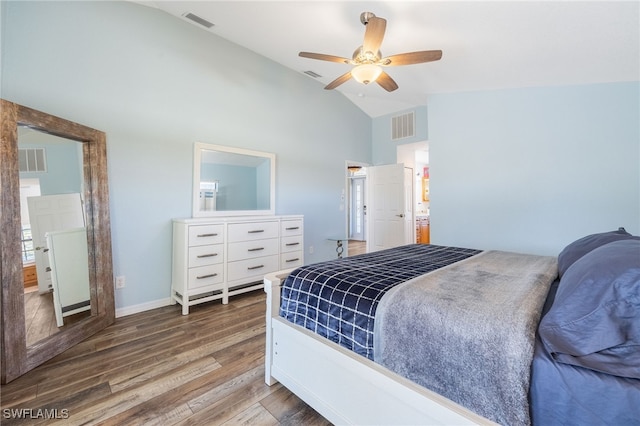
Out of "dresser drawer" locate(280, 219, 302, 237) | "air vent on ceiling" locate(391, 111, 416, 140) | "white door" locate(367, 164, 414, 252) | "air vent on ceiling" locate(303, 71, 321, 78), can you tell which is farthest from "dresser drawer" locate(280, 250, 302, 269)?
"air vent on ceiling" locate(391, 111, 416, 140)

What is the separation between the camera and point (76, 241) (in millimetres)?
2230

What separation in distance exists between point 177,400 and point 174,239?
5.73 feet

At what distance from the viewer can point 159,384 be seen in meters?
1.62

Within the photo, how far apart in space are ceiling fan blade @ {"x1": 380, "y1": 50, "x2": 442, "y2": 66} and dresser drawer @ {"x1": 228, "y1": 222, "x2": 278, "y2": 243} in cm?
208

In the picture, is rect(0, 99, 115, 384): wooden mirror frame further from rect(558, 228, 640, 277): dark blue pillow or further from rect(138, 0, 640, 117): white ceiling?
rect(558, 228, 640, 277): dark blue pillow

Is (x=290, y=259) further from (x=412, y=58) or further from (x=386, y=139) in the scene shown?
(x=386, y=139)

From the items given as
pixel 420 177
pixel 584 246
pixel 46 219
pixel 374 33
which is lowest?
pixel 584 246

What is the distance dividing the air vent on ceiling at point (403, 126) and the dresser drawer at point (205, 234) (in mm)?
3713

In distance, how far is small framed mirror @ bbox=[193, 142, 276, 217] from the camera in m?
3.09

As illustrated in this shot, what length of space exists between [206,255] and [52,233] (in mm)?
1158

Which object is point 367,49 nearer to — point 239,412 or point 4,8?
point 239,412

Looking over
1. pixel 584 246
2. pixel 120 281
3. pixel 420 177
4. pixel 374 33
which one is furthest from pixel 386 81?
pixel 420 177

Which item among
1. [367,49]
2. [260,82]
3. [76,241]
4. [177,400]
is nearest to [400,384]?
[177,400]

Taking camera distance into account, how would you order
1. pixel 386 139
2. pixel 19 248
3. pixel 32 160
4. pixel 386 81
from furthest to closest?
pixel 386 139 → pixel 386 81 → pixel 32 160 → pixel 19 248
